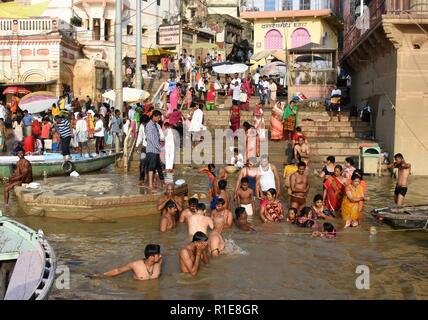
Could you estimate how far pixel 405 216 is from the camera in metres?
10.4

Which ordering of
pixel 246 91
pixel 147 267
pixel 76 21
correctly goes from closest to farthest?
pixel 147 267 → pixel 246 91 → pixel 76 21

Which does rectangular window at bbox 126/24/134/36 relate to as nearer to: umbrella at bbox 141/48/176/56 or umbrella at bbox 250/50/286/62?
umbrella at bbox 141/48/176/56

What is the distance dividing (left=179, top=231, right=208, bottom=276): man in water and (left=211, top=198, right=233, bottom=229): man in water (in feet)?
7.60

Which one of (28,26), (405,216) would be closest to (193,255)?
(405,216)

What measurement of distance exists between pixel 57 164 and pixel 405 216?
31.2ft

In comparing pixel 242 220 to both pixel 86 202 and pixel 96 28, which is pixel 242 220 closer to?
pixel 86 202

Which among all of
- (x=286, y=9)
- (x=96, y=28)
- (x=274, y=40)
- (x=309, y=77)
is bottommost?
(x=309, y=77)

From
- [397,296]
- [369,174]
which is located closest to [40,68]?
[369,174]

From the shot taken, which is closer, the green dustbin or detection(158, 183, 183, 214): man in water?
detection(158, 183, 183, 214): man in water

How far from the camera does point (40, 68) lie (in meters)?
30.2

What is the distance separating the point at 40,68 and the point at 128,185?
18950 mm

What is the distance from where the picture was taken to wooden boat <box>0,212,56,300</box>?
6.36m

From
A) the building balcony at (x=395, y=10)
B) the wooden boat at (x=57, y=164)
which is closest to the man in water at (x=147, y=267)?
the wooden boat at (x=57, y=164)

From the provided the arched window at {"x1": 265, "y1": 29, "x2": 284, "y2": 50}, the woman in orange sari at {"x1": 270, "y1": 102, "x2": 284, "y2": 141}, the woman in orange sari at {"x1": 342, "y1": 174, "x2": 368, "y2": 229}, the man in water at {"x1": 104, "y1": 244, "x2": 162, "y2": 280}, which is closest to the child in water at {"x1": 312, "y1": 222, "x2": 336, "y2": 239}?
the woman in orange sari at {"x1": 342, "y1": 174, "x2": 368, "y2": 229}
